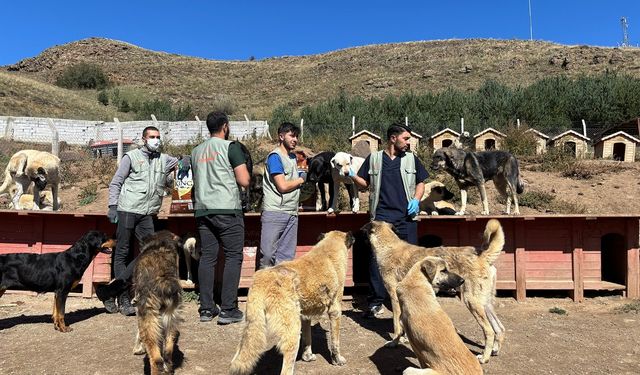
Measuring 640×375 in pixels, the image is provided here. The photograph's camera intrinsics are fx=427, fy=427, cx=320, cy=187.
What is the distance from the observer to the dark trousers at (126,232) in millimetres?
4906

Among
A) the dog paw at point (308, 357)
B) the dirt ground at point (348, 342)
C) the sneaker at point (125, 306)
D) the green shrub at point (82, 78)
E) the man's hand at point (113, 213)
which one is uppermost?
the green shrub at point (82, 78)

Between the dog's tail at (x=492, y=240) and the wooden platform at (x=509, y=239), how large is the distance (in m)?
1.79

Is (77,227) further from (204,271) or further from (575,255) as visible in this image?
(575,255)

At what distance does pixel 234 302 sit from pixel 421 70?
3994 cm

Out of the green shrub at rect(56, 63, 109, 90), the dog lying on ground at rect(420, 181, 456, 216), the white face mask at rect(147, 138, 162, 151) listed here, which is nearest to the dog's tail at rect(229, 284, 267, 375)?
the white face mask at rect(147, 138, 162, 151)

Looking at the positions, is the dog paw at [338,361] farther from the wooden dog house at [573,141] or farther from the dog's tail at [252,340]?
the wooden dog house at [573,141]

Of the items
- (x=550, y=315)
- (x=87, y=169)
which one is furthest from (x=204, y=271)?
(x=87, y=169)

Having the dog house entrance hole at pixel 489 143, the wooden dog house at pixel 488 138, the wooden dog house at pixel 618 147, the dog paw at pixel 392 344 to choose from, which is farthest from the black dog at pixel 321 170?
the wooden dog house at pixel 618 147

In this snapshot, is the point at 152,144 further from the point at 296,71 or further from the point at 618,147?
the point at 296,71

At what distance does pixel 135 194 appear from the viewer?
4.95 meters

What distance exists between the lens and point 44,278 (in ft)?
16.1

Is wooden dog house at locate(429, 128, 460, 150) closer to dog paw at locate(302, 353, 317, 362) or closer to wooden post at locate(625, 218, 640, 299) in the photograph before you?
wooden post at locate(625, 218, 640, 299)

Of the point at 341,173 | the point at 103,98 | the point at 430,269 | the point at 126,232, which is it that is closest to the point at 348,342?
the point at 430,269

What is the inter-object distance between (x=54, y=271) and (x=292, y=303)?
11.0 feet
